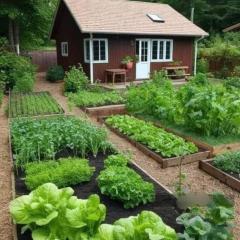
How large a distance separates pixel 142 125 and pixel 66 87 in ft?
21.5

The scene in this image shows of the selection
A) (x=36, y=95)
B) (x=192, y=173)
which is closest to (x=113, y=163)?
(x=192, y=173)

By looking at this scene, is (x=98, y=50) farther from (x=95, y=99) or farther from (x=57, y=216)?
(x=57, y=216)

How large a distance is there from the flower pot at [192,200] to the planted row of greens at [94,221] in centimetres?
48

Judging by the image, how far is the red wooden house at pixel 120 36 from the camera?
15680mm

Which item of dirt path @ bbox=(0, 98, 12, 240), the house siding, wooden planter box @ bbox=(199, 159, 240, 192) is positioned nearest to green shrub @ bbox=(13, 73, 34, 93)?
the house siding

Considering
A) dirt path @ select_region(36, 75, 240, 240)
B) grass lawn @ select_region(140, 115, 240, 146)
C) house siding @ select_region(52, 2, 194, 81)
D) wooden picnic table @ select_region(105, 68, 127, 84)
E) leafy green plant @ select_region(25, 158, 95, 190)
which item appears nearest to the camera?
leafy green plant @ select_region(25, 158, 95, 190)

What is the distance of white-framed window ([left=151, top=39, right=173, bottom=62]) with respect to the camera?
56.2 ft

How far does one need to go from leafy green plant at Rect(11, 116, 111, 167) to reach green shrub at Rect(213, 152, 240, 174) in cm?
186

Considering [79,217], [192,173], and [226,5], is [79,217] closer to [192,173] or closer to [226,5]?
[192,173]

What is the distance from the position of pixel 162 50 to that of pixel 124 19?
2.52 metres

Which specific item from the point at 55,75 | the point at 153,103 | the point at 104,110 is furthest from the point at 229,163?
the point at 55,75

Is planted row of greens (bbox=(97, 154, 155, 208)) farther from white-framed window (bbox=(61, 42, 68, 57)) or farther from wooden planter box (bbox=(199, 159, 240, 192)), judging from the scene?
white-framed window (bbox=(61, 42, 68, 57))

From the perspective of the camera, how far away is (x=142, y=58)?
17062 millimetres

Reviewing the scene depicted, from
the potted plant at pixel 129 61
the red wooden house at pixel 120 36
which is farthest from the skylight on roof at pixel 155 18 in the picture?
the potted plant at pixel 129 61
